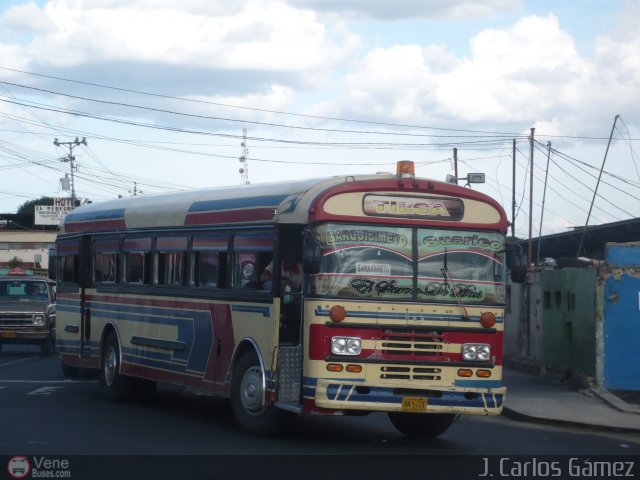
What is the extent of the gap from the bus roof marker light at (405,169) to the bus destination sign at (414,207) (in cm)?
46

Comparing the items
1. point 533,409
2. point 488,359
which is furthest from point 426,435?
point 533,409

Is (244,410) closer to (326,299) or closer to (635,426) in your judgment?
(326,299)

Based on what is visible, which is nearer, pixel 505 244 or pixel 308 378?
pixel 308 378

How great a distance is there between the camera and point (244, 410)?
44.1 feet

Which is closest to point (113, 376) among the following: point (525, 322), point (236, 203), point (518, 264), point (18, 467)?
point (236, 203)

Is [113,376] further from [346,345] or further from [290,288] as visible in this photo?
[346,345]

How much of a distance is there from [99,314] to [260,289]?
5.96 metres

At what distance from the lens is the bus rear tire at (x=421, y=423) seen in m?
13.7

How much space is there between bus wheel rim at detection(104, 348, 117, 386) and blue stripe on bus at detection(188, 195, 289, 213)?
138 inches

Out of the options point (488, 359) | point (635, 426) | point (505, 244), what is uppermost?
point (505, 244)

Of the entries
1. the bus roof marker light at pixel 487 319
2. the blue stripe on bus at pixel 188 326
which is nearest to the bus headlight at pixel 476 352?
the bus roof marker light at pixel 487 319

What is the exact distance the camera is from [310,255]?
1192cm

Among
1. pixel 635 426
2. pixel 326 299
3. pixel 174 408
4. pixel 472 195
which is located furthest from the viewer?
pixel 174 408

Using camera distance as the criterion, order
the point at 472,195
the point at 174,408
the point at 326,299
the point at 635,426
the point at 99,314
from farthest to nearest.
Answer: the point at 99,314, the point at 174,408, the point at 635,426, the point at 472,195, the point at 326,299
